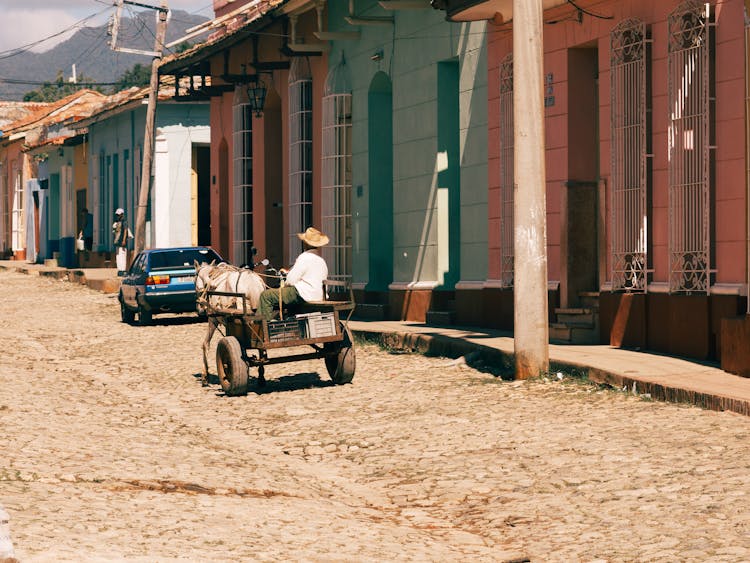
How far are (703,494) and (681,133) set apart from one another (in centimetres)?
719

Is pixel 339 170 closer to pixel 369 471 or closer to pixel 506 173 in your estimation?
pixel 506 173

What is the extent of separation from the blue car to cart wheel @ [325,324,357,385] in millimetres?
8899

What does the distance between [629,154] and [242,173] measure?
1613 centimetres

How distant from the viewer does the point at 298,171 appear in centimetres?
2664

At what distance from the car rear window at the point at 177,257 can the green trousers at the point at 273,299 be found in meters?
10.4

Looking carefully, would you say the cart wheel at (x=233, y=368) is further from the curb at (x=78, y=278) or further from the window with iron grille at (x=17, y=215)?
the window with iron grille at (x=17, y=215)

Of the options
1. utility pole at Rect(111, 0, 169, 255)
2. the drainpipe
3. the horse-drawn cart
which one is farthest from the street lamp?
the drainpipe

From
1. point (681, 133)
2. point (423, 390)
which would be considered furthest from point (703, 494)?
point (681, 133)

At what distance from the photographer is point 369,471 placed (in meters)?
9.83

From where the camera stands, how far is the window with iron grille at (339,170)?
2448cm

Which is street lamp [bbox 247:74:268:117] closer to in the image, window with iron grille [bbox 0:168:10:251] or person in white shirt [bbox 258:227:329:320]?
person in white shirt [bbox 258:227:329:320]

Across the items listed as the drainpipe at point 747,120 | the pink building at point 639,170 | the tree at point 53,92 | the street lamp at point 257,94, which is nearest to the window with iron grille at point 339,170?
the street lamp at point 257,94

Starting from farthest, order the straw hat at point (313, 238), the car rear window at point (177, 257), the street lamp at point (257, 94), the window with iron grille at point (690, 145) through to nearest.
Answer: the street lamp at point (257, 94) < the car rear window at point (177, 257) < the straw hat at point (313, 238) < the window with iron grille at point (690, 145)

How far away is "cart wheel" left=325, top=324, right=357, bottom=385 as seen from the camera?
14.3m
